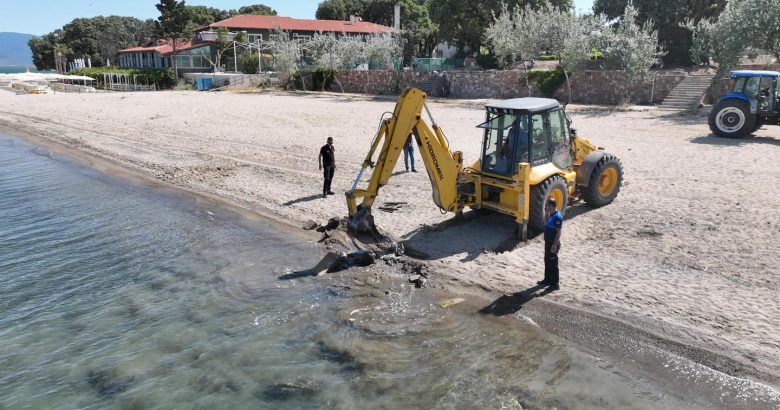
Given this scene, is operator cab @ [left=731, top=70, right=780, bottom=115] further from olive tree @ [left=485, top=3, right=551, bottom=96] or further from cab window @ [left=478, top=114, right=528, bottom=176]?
olive tree @ [left=485, top=3, right=551, bottom=96]

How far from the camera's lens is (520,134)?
1039cm

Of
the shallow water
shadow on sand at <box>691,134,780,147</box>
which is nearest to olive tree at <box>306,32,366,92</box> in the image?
shadow on sand at <box>691,134,780,147</box>

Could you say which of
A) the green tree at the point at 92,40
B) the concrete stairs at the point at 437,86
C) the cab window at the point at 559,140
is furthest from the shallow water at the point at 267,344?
the green tree at the point at 92,40

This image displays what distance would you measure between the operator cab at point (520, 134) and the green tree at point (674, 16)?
36593 mm

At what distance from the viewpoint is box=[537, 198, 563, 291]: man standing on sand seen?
8633 millimetres

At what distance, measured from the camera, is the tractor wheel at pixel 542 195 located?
10352 millimetres

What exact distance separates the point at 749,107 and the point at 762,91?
810 millimetres

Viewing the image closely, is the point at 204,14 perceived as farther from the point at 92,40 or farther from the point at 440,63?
the point at 440,63

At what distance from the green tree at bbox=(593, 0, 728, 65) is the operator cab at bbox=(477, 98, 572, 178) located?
120 ft

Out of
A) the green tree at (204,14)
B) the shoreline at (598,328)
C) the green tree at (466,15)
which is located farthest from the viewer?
the green tree at (204,14)

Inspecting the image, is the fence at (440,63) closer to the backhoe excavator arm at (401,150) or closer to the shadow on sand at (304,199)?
the shadow on sand at (304,199)

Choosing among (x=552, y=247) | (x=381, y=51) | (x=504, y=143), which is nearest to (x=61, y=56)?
(x=381, y=51)

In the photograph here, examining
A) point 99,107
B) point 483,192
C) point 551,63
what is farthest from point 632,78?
point 99,107

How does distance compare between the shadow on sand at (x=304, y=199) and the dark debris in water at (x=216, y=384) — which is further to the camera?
the shadow on sand at (x=304, y=199)
